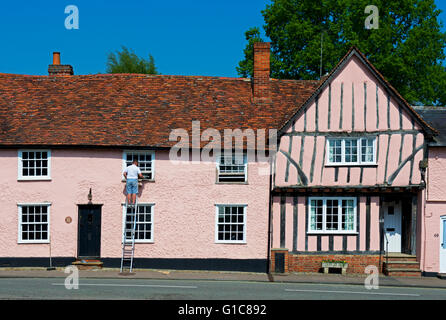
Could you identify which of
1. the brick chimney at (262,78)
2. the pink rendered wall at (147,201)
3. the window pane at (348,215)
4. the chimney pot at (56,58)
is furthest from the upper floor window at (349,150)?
the chimney pot at (56,58)

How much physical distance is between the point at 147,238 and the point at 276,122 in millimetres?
7563

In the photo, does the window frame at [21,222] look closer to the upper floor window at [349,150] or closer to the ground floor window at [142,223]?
the ground floor window at [142,223]

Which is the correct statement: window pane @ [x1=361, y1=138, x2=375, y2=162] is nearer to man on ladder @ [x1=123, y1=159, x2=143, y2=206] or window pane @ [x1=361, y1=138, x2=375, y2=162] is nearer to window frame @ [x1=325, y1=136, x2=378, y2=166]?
window frame @ [x1=325, y1=136, x2=378, y2=166]

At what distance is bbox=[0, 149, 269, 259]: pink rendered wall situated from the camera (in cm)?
2000

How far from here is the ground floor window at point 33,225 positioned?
787 inches

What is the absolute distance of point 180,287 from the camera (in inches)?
620

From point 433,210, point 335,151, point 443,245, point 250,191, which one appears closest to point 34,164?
point 250,191

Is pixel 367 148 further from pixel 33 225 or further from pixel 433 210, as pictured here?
pixel 33 225

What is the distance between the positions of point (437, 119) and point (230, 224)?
10.6 metres

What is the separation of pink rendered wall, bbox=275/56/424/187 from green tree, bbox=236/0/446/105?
41.4 feet

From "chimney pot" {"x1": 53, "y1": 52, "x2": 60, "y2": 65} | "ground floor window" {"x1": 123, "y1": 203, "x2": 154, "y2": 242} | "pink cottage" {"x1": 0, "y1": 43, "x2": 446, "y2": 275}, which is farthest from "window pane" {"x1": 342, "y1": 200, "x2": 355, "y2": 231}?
"chimney pot" {"x1": 53, "y1": 52, "x2": 60, "y2": 65}

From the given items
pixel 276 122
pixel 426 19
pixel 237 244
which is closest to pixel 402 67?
pixel 426 19

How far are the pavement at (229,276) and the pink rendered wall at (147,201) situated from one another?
0.84m
